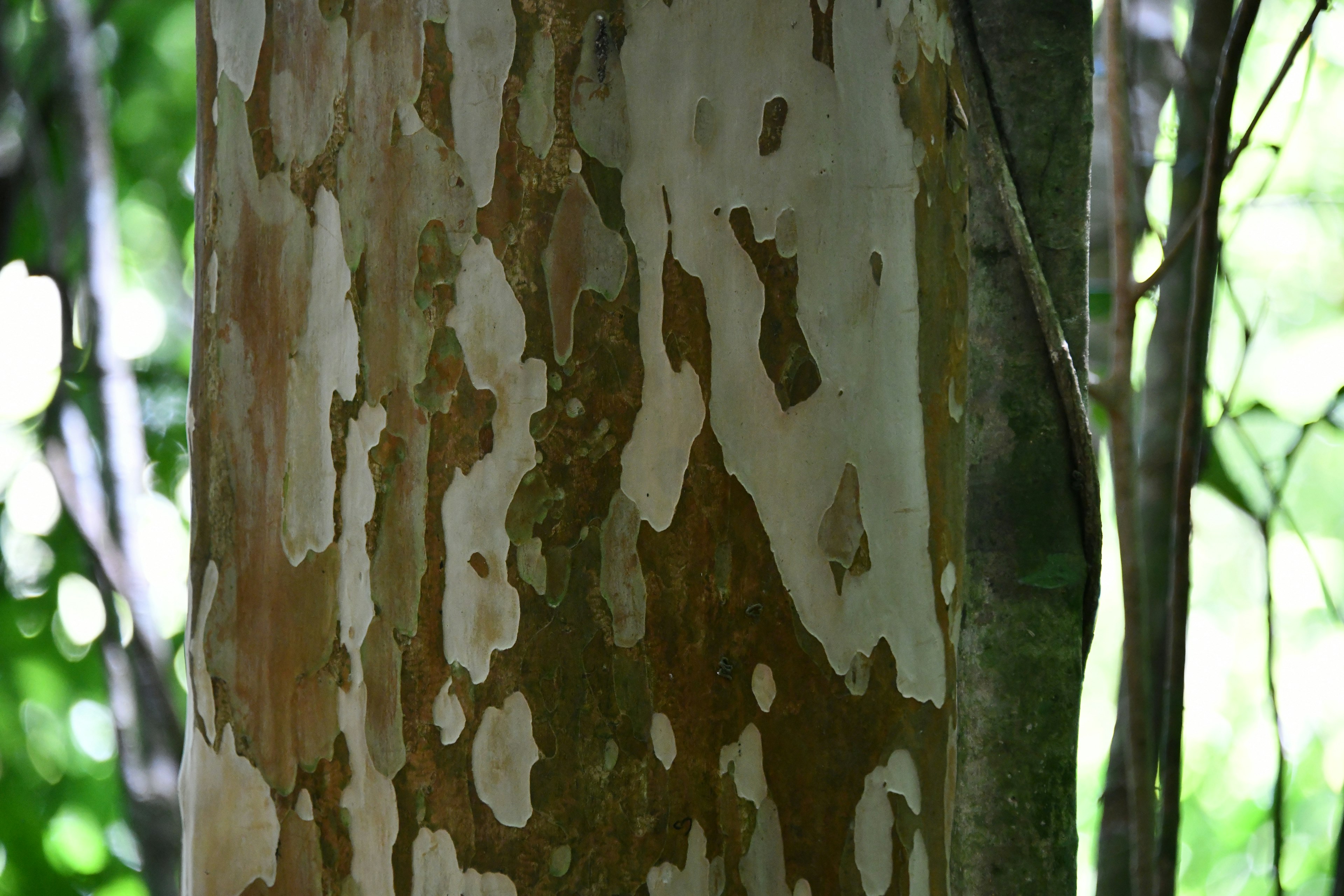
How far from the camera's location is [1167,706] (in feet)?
2.42

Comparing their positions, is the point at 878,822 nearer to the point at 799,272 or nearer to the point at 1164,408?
the point at 799,272

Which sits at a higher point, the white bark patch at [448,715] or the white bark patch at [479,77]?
the white bark patch at [479,77]

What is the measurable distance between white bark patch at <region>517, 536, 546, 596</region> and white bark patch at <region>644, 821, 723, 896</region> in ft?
0.27

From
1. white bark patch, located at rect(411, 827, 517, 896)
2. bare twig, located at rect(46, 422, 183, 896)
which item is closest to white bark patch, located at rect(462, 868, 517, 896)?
white bark patch, located at rect(411, 827, 517, 896)

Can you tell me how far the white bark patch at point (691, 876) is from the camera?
→ 0.30 meters

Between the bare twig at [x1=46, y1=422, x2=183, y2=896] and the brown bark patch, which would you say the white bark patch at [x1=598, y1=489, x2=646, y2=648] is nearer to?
the brown bark patch

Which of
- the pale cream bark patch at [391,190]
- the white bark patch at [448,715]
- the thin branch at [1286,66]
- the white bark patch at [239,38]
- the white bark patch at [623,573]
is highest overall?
the thin branch at [1286,66]

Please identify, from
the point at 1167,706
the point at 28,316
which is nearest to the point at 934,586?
the point at 1167,706

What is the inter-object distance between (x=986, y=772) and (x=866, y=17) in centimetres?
40

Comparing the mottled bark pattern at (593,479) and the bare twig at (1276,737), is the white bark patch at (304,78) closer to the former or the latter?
the mottled bark pattern at (593,479)

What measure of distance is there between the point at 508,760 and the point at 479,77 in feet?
0.67

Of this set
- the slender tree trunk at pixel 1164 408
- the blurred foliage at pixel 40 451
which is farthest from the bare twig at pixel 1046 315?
the blurred foliage at pixel 40 451

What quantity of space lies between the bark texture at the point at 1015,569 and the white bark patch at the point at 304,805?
0.36m

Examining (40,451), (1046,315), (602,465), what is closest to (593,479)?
(602,465)
